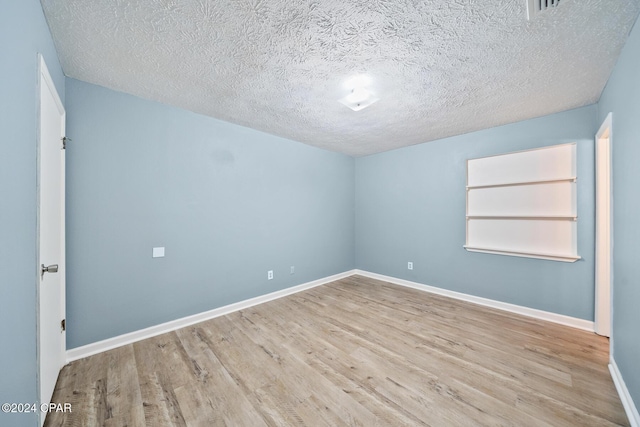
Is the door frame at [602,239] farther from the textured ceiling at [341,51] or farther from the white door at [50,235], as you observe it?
the white door at [50,235]

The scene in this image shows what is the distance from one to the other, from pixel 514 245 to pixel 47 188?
15.3 feet

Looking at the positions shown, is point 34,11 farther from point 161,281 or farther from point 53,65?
point 161,281

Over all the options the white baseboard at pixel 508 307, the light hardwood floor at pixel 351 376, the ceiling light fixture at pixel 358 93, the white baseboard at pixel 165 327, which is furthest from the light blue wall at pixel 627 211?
the white baseboard at pixel 165 327

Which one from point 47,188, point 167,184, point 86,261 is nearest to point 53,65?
point 47,188

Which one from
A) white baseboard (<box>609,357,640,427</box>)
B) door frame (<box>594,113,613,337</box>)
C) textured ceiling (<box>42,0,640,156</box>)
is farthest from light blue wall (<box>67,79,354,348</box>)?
door frame (<box>594,113,613,337</box>)

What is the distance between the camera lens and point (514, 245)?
3008mm

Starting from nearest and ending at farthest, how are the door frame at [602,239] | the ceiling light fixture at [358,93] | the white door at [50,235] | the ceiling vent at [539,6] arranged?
the ceiling vent at [539,6]
the white door at [50,235]
the ceiling light fixture at [358,93]
the door frame at [602,239]

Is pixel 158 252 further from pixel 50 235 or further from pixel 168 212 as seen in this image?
pixel 50 235

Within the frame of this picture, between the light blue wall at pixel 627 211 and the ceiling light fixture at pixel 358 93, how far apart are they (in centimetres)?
164

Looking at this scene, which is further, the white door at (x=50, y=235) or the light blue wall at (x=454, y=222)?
the light blue wall at (x=454, y=222)

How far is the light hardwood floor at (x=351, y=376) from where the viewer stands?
149 cm

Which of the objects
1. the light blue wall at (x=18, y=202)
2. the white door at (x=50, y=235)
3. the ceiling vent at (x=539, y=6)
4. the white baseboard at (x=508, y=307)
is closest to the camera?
the light blue wall at (x=18, y=202)

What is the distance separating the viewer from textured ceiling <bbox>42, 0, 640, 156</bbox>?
132cm

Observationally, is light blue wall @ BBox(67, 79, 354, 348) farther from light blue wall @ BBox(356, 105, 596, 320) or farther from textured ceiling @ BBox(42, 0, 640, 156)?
light blue wall @ BBox(356, 105, 596, 320)
